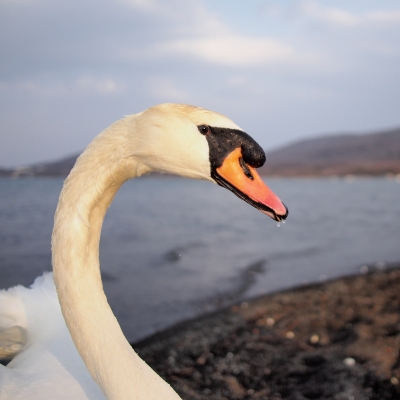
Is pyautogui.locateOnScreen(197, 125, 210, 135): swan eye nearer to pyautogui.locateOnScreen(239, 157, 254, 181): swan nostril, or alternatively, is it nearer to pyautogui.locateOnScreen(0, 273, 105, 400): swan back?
pyautogui.locateOnScreen(239, 157, 254, 181): swan nostril

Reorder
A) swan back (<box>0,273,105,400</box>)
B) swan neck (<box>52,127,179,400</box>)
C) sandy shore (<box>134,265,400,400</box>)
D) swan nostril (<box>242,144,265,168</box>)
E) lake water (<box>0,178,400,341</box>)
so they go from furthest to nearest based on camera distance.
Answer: lake water (<box>0,178,400,341</box>)
sandy shore (<box>134,265,400,400</box>)
swan back (<box>0,273,105,400</box>)
swan neck (<box>52,127,179,400</box>)
swan nostril (<box>242,144,265,168</box>)

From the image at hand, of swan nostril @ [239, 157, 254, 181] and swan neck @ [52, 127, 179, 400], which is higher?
swan nostril @ [239, 157, 254, 181]

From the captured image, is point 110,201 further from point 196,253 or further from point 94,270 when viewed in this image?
point 196,253

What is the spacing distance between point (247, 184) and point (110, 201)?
Result: 0.68 metres

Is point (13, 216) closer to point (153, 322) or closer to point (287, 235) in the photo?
point (287, 235)

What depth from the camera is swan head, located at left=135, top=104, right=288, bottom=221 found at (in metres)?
1.71

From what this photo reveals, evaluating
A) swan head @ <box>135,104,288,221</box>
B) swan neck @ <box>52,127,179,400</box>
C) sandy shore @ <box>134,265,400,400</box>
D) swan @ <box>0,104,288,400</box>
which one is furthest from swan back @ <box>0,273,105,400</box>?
sandy shore @ <box>134,265,400,400</box>

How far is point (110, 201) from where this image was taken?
2045mm

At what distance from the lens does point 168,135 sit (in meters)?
1.76

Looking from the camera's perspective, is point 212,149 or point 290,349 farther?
point 290,349

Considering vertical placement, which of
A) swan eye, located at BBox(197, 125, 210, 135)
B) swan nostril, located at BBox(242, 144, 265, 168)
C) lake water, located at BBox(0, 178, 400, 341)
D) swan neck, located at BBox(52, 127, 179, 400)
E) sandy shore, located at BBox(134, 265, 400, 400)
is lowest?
lake water, located at BBox(0, 178, 400, 341)

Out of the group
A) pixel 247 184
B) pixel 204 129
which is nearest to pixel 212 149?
pixel 204 129

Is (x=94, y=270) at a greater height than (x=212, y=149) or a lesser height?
lesser

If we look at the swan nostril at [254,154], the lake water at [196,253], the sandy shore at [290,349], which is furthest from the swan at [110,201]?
the lake water at [196,253]
